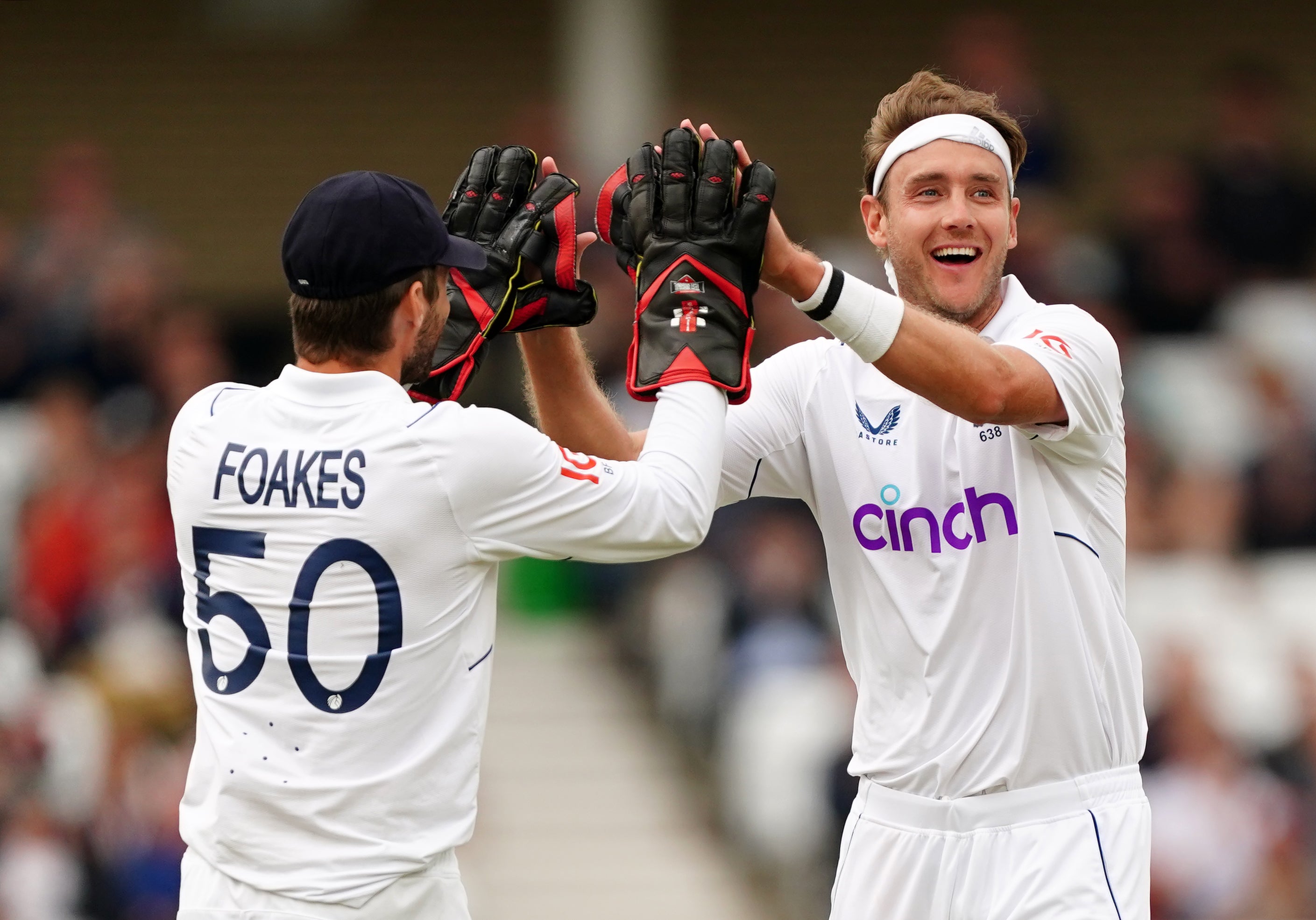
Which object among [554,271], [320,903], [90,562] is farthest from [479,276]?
[90,562]

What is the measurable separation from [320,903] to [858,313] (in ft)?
5.08

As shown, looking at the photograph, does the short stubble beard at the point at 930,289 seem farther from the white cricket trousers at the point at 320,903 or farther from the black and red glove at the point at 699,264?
the white cricket trousers at the point at 320,903

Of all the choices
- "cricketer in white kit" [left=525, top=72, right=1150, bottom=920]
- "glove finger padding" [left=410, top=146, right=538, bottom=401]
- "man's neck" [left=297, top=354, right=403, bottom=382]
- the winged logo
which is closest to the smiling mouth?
"cricketer in white kit" [left=525, top=72, right=1150, bottom=920]

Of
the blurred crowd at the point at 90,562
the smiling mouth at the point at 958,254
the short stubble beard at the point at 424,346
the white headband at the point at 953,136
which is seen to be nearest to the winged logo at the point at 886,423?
the smiling mouth at the point at 958,254

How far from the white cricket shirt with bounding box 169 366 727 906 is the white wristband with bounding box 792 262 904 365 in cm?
55

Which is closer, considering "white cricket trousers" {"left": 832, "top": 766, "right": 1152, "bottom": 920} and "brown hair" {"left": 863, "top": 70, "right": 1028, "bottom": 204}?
"white cricket trousers" {"left": 832, "top": 766, "right": 1152, "bottom": 920}

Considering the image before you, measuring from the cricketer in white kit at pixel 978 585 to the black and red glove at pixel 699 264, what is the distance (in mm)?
68

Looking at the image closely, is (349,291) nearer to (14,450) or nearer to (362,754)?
(362,754)

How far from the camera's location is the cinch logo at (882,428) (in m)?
4.15

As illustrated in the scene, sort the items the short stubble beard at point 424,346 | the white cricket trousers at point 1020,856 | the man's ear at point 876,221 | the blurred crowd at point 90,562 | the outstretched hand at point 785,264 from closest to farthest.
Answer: the short stubble beard at point 424,346 < the outstretched hand at point 785,264 < the white cricket trousers at point 1020,856 < the man's ear at point 876,221 < the blurred crowd at point 90,562

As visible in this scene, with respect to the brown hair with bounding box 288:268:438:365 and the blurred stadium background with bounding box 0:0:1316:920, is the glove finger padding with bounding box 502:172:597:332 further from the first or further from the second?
the blurred stadium background with bounding box 0:0:1316:920

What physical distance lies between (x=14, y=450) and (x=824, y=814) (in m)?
4.76

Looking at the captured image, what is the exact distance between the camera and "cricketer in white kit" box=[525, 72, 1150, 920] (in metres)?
3.88

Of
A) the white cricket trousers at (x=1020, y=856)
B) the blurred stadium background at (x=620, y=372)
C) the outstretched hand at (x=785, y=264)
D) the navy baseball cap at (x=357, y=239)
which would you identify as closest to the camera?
the navy baseball cap at (x=357, y=239)
